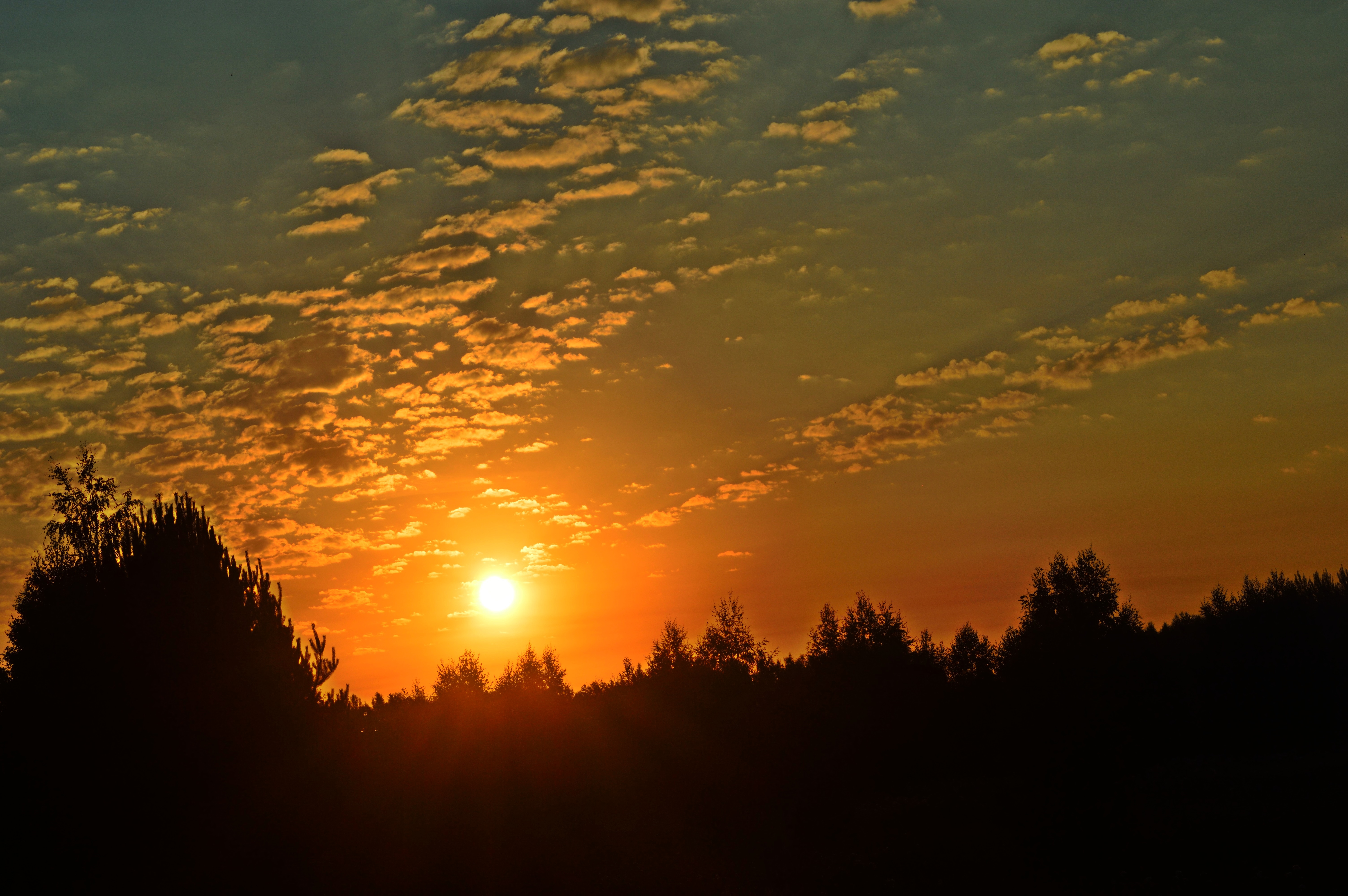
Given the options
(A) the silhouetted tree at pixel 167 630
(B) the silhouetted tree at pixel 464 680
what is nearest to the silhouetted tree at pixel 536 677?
(B) the silhouetted tree at pixel 464 680

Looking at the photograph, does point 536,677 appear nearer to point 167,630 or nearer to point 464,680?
point 464,680

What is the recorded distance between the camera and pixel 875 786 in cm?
7362

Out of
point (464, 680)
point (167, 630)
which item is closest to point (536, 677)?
point (464, 680)

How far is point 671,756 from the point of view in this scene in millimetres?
67062

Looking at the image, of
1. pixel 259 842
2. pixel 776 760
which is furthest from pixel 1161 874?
pixel 259 842

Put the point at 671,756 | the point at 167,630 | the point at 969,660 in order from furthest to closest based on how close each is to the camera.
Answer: the point at 969,660
the point at 671,756
the point at 167,630

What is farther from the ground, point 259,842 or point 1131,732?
point 259,842

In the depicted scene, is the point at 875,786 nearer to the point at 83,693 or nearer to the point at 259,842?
the point at 259,842

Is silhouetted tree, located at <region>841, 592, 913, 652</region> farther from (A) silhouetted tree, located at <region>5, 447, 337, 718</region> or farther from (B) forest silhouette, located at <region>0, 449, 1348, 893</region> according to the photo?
(A) silhouetted tree, located at <region>5, 447, 337, 718</region>

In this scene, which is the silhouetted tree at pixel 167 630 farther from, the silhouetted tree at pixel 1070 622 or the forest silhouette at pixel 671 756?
the silhouetted tree at pixel 1070 622

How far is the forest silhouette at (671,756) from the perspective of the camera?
25.2 meters

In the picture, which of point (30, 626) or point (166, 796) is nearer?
point (166, 796)

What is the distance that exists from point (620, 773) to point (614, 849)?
80.3ft

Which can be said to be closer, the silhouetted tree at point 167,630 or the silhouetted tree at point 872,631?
the silhouetted tree at point 167,630
